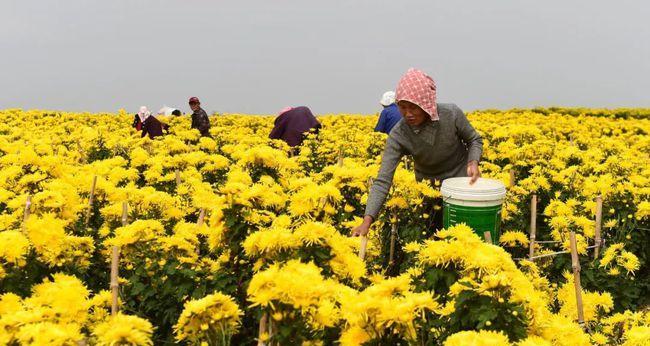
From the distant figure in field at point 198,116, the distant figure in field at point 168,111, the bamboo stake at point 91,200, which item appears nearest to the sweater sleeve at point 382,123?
the distant figure in field at point 198,116

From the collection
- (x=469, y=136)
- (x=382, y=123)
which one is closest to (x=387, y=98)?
(x=382, y=123)

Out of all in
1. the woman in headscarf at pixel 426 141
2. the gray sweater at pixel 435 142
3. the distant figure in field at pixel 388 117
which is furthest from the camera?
the distant figure in field at pixel 388 117

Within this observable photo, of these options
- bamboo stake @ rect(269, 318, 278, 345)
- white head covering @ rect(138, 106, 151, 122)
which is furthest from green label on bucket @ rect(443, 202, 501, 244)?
white head covering @ rect(138, 106, 151, 122)

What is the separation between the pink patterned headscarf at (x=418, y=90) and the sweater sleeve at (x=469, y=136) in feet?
1.11

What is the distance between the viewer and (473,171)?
12.4 ft

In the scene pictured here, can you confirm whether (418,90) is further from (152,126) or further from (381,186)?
(152,126)

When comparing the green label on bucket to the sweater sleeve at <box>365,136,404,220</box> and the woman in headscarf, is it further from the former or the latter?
the sweater sleeve at <box>365,136,404,220</box>

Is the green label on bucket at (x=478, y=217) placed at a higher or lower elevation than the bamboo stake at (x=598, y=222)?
higher

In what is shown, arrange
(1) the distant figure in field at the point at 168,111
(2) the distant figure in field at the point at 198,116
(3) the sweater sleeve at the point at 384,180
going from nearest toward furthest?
(3) the sweater sleeve at the point at 384,180
(2) the distant figure in field at the point at 198,116
(1) the distant figure in field at the point at 168,111

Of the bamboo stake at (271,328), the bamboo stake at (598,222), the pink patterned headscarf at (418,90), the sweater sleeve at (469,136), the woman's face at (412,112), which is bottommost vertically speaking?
the bamboo stake at (598,222)

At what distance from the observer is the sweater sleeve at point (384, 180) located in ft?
11.3

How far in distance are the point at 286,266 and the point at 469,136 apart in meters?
2.34

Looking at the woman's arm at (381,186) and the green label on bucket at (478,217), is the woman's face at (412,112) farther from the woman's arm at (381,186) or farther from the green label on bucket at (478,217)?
the green label on bucket at (478,217)

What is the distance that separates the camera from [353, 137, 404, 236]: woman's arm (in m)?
3.30
